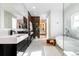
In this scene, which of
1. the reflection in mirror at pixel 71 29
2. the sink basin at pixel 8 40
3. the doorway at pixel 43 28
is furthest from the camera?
the doorway at pixel 43 28

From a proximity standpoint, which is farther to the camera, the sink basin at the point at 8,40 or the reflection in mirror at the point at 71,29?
the reflection in mirror at the point at 71,29

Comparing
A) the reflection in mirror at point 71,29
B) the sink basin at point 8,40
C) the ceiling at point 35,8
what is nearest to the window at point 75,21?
the reflection in mirror at point 71,29

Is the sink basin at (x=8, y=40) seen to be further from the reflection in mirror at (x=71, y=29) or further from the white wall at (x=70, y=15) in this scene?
the white wall at (x=70, y=15)

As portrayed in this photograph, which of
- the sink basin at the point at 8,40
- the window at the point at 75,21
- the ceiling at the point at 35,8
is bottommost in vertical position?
the sink basin at the point at 8,40

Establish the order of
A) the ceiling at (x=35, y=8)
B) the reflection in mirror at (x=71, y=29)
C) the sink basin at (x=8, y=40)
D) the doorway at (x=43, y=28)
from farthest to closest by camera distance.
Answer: the doorway at (x=43, y=28) → the ceiling at (x=35, y=8) → the reflection in mirror at (x=71, y=29) → the sink basin at (x=8, y=40)

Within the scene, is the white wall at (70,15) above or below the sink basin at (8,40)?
above

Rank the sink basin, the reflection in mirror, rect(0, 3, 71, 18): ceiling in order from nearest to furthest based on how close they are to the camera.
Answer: the sink basin, the reflection in mirror, rect(0, 3, 71, 18): ceiling

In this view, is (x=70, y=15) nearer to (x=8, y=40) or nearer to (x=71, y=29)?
(x=71, y=29)

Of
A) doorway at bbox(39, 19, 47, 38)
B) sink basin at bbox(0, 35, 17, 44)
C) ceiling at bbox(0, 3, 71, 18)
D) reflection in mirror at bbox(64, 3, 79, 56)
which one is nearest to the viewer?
sink basin at bbox(0, 35, 17, 44)

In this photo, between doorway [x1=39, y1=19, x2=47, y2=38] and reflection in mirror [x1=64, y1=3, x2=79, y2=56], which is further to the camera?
doorway [x1=39, y1=19, x2=47, y2=38]

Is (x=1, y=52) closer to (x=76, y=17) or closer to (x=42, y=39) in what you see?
(x=76, y=17)

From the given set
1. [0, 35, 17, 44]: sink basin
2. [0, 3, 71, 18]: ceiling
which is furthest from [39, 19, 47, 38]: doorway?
[0, 35, 17, 44]: sink basin

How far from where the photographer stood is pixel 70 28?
2.72 meters

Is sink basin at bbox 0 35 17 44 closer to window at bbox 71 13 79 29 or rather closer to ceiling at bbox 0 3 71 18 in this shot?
ceiling at bbox 0 3 71 18
